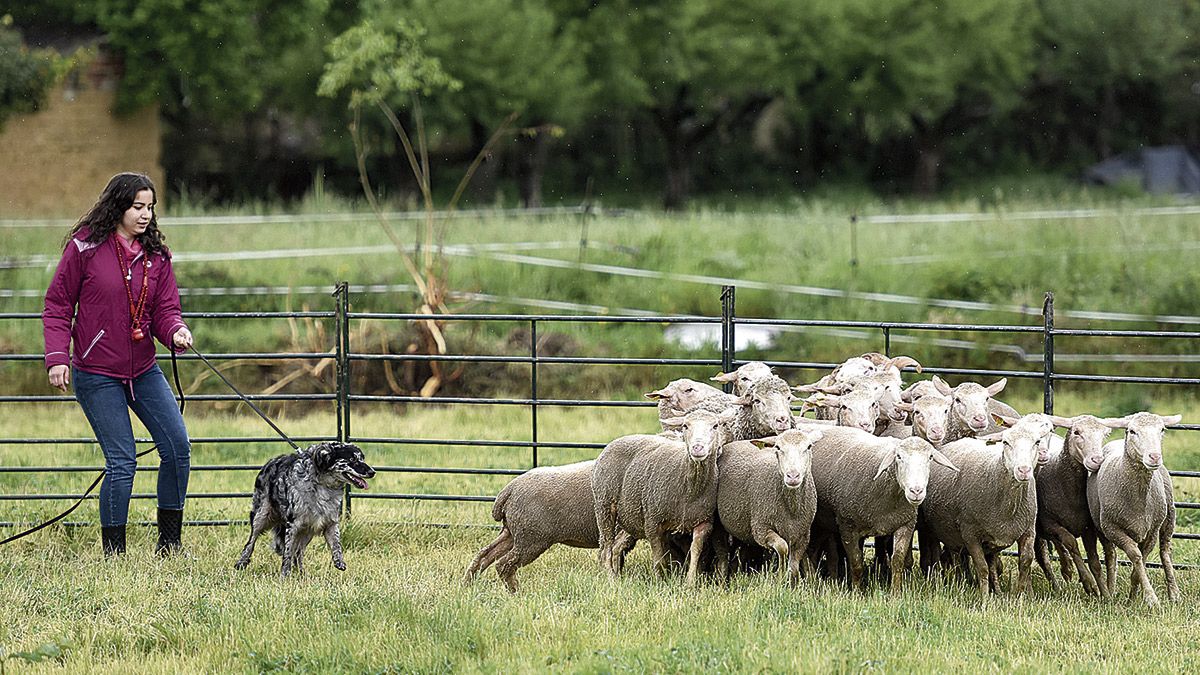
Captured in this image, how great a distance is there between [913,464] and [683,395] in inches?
70.3

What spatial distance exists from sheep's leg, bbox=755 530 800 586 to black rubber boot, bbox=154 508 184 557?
332 cm

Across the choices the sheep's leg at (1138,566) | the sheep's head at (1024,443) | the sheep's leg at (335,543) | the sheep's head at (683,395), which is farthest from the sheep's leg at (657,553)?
the sheep's leg at (1138,566)

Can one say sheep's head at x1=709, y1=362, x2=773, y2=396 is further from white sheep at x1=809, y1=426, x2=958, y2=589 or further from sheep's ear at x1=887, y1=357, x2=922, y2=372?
sheep's ear at x1=887, y1=357, x2=922, y2=372

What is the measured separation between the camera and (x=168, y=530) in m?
8.19

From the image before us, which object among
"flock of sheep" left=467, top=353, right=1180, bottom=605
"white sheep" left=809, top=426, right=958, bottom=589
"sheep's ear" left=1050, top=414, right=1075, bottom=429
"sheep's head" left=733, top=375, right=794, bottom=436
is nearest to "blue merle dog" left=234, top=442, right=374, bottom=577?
"flock of sheep" left=467, top=353, right=1180, bottom=605

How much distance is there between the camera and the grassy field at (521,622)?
5.82 metres

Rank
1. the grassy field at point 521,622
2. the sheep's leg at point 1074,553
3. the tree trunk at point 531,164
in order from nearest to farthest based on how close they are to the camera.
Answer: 1. the grassy field at point 521,622
2. the sheep's leg at point 1074,553
3. the tree trunk at point 531,164

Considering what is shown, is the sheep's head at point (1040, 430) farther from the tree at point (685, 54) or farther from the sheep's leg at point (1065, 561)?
the tree at point (685, 54)

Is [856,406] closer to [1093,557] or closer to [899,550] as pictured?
[899,550]

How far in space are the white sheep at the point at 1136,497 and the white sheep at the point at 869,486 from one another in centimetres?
81

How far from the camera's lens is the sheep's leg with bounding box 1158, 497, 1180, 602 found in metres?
7.64

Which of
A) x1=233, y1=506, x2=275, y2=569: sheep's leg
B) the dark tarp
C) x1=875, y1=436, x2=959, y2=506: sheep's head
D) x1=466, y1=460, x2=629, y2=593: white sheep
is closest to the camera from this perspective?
x1=875, y1=436, x2=959, y2=506: sheep's head

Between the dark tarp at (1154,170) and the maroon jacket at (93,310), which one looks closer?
the maroon jacket at (93,310)

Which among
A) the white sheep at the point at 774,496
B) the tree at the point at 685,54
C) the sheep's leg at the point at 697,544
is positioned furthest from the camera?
the tree at the point at 685,54
